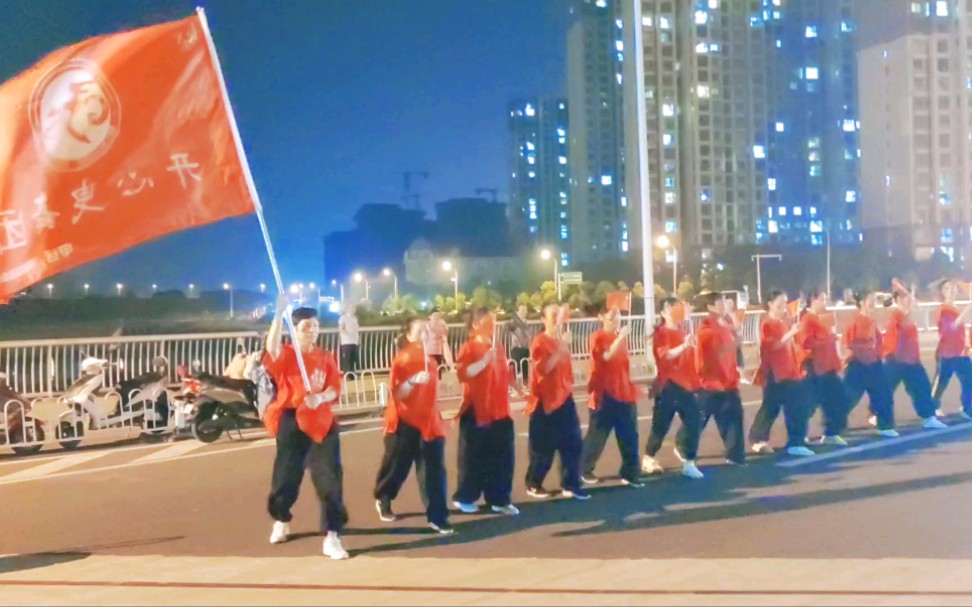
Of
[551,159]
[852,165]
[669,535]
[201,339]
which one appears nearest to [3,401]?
[201,339]

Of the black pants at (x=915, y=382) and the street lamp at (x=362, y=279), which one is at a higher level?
the street lamp at (x=362, y=279)

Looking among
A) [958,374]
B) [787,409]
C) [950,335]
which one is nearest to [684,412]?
[787,409]

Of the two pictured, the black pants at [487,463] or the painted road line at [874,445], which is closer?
the black pants at [487,463]

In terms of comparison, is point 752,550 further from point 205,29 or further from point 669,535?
point 205,29

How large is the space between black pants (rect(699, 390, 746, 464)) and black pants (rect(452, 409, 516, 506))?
2349mm

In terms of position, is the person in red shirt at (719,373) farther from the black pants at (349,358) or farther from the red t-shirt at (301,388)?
the black pants at (349,358)

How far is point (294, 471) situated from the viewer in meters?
7.01

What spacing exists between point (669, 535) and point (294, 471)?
2.65 m

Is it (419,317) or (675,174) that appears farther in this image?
(675,174)

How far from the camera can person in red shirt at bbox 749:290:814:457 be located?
34.6 ft

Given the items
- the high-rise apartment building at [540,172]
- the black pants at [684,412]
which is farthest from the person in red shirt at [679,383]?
the high-rise apartment building at [540,172]

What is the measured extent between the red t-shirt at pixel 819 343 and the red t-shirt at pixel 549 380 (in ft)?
11.6

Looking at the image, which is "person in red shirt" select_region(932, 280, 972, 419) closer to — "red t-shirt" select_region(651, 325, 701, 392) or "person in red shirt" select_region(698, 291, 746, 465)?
"person in red shirt" select_region(698, 291, 746, 465)

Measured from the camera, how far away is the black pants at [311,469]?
683cm
